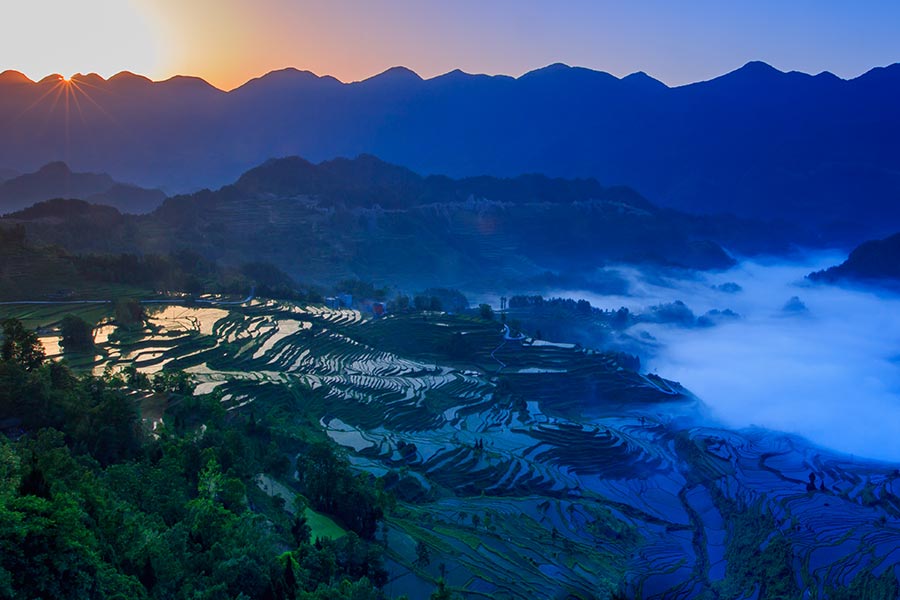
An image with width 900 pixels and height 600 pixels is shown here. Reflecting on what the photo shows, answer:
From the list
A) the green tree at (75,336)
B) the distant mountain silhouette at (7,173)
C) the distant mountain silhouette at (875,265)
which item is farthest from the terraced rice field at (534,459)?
the distant mountain silhouette at (7,173)

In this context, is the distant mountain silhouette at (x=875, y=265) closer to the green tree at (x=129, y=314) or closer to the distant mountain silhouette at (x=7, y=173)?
the green tree at (x=129, y=314)

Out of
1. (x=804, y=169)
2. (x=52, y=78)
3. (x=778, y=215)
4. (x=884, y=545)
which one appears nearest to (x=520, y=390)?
(x=884, y=545)

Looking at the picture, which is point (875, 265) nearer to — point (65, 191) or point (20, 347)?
point (20, 347)

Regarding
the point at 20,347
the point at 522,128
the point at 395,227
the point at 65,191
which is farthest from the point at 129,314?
the point at 522,128

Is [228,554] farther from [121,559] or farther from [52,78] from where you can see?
[52,78]

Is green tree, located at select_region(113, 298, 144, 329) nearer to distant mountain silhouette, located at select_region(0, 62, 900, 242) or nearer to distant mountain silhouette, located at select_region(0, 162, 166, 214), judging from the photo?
distant mountain silhouette, located at select_region(0, 162, 166, 214)

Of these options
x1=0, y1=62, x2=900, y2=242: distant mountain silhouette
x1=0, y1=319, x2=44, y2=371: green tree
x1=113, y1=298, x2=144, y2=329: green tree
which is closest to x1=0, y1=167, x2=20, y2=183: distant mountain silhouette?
x1=0, y1=62, x2=900, y2=242: distant mountain silhouette
